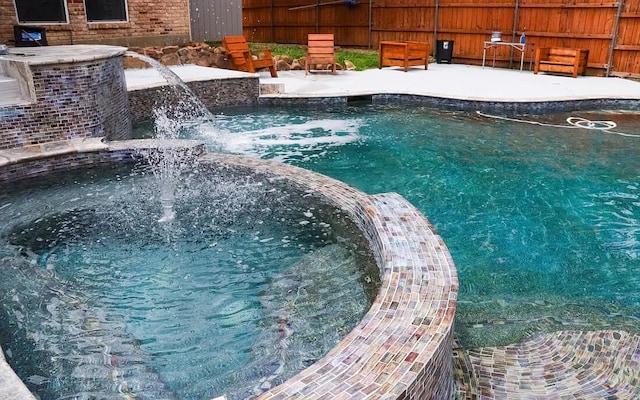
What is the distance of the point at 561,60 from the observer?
11695 mm

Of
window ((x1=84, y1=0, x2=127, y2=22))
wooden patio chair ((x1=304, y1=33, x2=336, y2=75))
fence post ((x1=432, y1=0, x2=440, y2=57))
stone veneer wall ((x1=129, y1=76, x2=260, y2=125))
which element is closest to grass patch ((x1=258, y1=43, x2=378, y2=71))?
wooden patio chair ((x1=304, y1=33, x2=336, y2=75))

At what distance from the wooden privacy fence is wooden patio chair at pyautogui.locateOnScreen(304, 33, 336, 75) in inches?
166

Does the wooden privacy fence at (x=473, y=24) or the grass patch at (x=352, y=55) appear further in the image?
the grass patch at (x=352, y=55)

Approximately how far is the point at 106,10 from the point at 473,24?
909 centimetres

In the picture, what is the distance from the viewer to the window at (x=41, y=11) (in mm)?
9305

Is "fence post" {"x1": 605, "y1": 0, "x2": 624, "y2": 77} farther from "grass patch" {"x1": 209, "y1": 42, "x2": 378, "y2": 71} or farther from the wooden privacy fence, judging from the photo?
"grass patch" {"x1": 209, "y1": 42, "x2": 378, "y2": 71}

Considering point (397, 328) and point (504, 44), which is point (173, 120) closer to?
point (397, 328)

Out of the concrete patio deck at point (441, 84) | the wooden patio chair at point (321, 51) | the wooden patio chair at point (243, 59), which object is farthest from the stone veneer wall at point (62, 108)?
the wooden patio chair at point (321, 51)

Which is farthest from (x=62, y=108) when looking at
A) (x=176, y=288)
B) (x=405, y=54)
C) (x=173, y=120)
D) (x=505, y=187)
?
(x=405, y=54)

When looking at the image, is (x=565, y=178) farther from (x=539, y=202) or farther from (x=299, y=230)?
(x=299, y=230)

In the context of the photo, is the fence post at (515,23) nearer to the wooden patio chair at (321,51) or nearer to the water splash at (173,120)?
the wooden patio chair at (321,51)

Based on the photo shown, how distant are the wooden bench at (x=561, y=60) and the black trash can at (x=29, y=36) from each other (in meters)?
10.3

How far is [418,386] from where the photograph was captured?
201 cm

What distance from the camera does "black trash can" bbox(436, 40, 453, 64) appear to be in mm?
14148
